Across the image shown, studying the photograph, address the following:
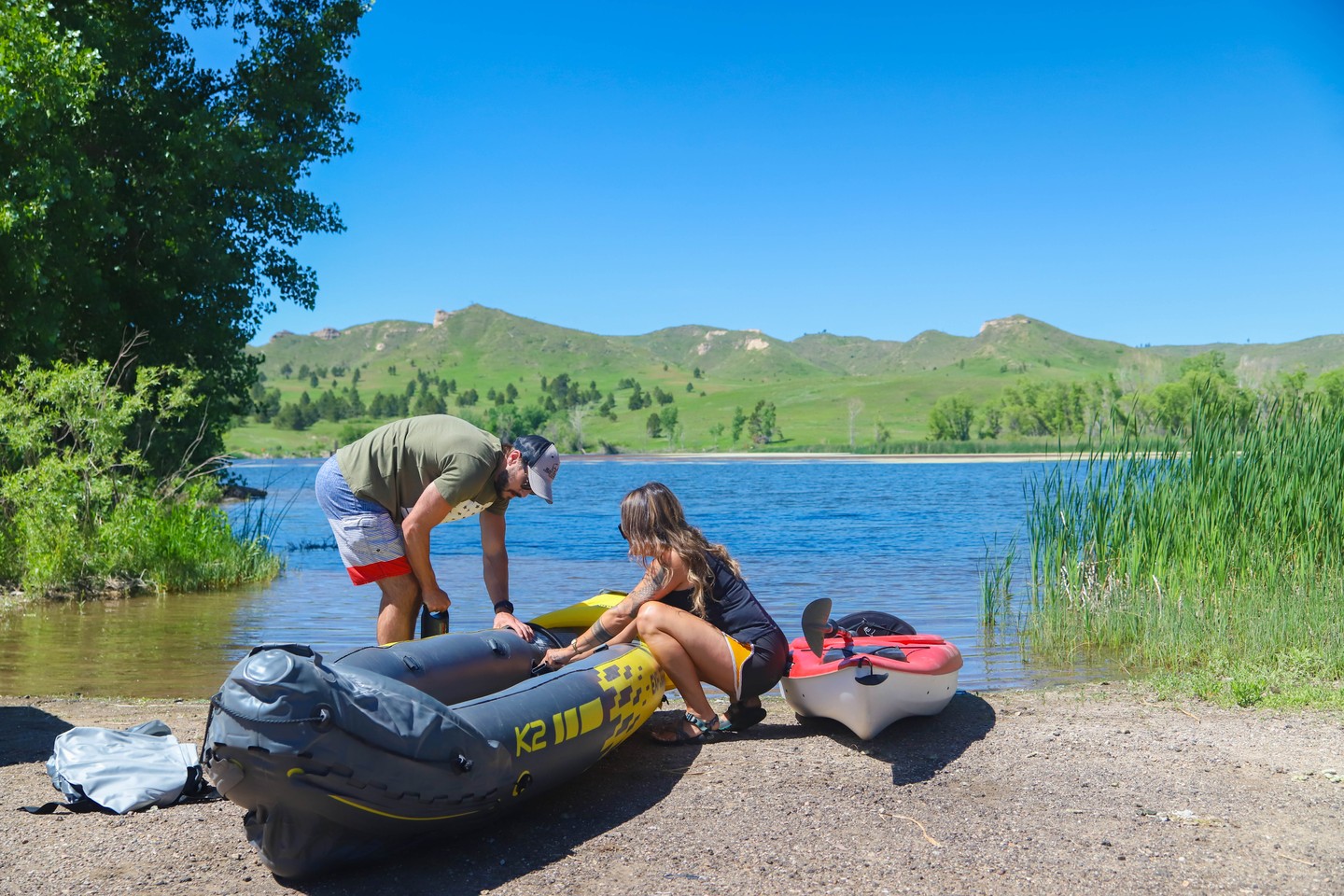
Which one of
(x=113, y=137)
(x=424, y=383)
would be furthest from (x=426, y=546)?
(x=424, y=383)

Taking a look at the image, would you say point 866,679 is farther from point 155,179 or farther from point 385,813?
point 155,179

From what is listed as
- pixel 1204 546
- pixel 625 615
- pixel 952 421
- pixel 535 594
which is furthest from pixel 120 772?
pixel 952 421

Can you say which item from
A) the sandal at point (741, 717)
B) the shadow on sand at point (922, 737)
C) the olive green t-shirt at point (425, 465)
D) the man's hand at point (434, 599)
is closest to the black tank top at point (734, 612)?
the sandal at point (741, 717)

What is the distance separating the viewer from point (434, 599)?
5.72 m

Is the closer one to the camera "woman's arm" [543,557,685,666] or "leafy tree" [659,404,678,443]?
Result: "woman's arm" [543,557,685,666]

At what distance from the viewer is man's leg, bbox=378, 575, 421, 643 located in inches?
226

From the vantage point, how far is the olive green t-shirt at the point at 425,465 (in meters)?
5.29

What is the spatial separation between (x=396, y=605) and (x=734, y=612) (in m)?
1.94

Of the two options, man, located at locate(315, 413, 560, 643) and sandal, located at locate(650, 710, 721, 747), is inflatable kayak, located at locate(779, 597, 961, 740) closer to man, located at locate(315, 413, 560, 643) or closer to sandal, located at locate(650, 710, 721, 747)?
sandal, located at locate(650, 710, 721, 747)

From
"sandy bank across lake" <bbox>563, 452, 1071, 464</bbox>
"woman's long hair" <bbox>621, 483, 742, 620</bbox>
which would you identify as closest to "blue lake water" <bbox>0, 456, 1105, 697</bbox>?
"woman's long hair" <bbox>621, 483, 742, 620</bbox>

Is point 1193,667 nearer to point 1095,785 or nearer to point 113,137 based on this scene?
point 1095,785

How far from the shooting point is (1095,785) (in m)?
4.62

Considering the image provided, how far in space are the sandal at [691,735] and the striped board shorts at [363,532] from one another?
1667 mm

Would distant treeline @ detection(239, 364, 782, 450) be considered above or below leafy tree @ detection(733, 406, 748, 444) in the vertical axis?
above
